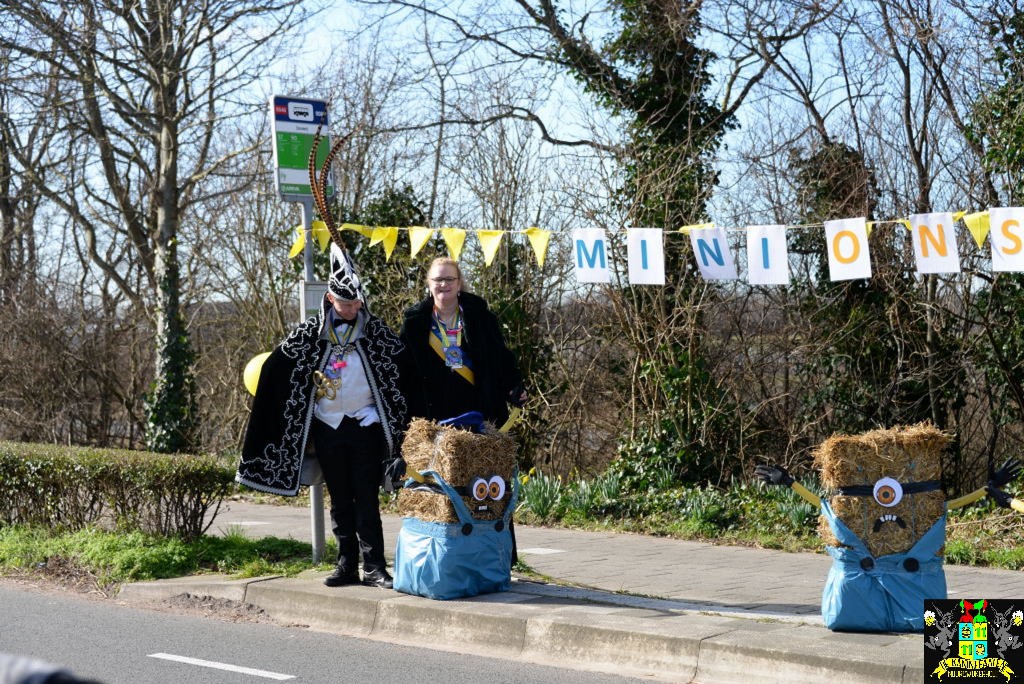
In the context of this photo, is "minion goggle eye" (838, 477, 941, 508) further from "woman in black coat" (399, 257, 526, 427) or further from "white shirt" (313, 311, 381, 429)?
"white shirt" (313, 311, 381, 429)

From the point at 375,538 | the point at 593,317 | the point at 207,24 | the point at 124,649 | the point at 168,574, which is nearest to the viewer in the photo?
the point at 124,649

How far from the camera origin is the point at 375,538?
7.43 metres

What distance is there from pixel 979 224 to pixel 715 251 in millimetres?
2170

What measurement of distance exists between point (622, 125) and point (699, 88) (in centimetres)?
150

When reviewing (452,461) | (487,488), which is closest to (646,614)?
(487,488)

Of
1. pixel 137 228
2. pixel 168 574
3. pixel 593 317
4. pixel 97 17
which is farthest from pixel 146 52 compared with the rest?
pixel 168 574

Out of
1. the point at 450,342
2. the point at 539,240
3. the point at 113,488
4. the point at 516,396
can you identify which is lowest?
the point at 113,488

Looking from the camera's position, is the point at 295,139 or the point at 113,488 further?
the point at 113,488

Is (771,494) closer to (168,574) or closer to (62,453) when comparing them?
(168,574)

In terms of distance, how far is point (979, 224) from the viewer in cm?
898

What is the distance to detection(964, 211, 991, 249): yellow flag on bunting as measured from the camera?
8938mm

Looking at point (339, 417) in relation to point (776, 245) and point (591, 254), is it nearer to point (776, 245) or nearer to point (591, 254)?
point (591, 254)
